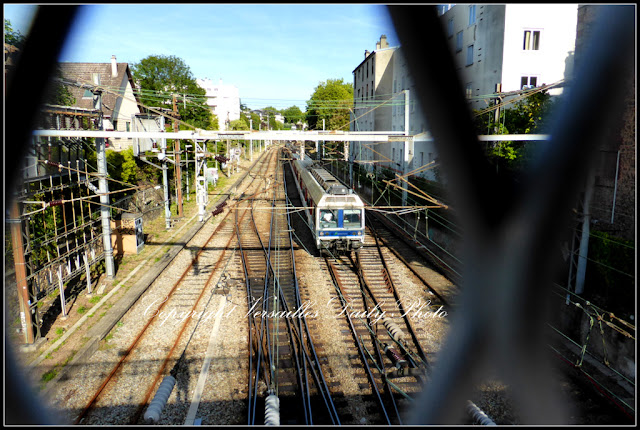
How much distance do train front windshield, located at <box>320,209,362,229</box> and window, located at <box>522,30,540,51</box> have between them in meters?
11.5

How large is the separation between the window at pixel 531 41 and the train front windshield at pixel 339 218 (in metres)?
11.5

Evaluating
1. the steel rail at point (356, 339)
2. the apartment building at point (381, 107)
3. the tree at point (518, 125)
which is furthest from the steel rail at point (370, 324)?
the apartment building at point (381, 107)

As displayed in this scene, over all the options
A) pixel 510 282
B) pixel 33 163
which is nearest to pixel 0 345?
pixel 510 282

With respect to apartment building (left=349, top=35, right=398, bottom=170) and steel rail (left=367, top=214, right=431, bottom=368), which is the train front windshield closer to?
steel rail (left=367, top=214, right=431, bottom=368)

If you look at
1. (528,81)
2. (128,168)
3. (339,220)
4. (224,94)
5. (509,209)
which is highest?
(224,94)

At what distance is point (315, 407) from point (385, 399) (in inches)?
48.8

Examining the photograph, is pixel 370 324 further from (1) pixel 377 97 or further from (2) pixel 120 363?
(1) pixel 377 97

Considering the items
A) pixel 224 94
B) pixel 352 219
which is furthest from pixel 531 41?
pixel 224 94

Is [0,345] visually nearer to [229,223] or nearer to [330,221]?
[330,221]

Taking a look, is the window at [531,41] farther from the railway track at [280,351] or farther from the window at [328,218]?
the railway track at [280,351]

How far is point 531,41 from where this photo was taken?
18.2 m

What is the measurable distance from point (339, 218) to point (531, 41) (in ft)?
40.5

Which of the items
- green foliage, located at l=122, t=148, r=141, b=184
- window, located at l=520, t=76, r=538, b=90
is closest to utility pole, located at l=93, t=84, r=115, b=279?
green foliage, located at l=122, t=148, r=141, b=184

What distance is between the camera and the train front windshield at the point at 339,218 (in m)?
14.7
